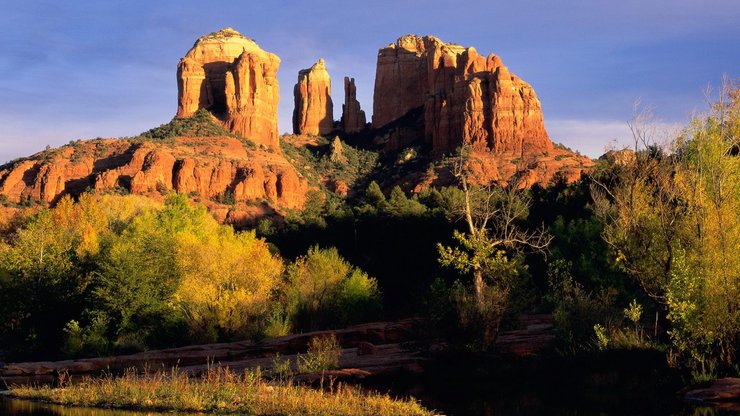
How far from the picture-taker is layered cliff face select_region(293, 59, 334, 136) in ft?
472

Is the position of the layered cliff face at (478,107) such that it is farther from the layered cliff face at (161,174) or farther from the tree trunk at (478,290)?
the tree trunk at (478,290)

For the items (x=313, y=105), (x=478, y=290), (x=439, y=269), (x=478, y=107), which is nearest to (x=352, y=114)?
(x=313, y=105)

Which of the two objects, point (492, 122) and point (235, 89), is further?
point (235, 89)

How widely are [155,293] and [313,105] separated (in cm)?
10963

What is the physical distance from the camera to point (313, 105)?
145m

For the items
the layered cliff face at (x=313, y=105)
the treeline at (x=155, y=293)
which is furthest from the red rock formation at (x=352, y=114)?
the treeline at (x=155, y=293)

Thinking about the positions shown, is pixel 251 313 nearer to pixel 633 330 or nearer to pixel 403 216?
pixel 633 330

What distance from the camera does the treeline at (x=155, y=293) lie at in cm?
3622

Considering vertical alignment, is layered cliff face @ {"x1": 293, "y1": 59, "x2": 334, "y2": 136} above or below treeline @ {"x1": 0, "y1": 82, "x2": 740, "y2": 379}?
above

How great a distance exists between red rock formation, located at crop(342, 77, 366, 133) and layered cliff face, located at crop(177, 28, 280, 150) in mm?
17329

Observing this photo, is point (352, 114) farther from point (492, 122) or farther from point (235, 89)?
point (492, 122)

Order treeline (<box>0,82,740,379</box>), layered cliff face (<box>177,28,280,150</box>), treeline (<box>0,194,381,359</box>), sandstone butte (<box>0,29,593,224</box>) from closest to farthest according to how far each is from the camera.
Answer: treeline (<box>0,82,740,379</box>) < treeline (<box>0,194,381,359</box>) < sandstone butte (<box>0,29,593,224</box>) < layered cliff face (<box>177,28,280,150</box>)

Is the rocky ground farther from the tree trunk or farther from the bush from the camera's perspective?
the bush

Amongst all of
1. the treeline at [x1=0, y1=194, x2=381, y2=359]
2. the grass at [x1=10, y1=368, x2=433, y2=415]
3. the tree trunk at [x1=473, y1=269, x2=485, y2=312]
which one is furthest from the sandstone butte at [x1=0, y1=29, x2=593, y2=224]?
the grass at [x1=10, y1=368, x2=433, y2=415]
